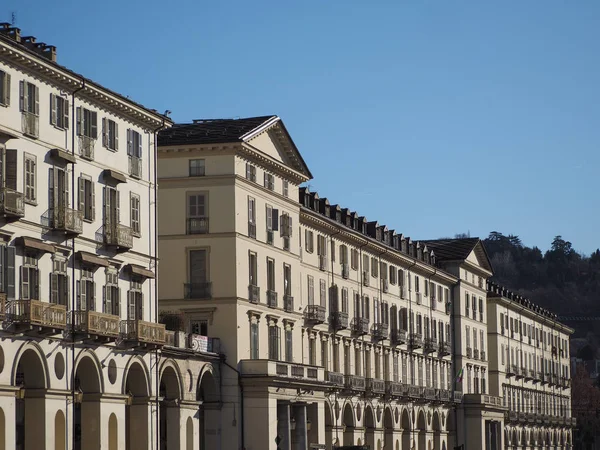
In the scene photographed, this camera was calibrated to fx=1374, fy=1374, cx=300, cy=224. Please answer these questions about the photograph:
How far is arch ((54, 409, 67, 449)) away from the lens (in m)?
55.5

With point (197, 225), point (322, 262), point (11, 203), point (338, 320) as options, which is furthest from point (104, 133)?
point (338, 320)

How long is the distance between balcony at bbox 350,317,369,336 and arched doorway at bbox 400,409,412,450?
41.2 feet

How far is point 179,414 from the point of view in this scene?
70000 millimetres

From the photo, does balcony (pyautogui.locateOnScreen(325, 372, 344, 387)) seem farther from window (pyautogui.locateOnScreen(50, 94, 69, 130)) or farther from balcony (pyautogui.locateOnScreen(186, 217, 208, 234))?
window (pyautogui.locateOnScreen(50, 94, 69, 130))

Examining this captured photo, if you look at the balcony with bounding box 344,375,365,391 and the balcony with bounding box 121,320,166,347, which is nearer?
the balcony with bounding box 121,320,166,347

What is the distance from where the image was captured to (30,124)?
54.6m

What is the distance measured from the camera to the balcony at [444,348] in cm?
12231

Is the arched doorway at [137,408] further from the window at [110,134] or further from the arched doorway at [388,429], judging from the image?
the arched doorway at [388,429]

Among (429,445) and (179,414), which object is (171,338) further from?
(429,445)

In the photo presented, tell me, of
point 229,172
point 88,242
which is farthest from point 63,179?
point 229,172

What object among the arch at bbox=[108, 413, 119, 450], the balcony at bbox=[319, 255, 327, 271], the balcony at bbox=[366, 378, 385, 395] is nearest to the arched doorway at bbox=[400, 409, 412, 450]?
the balcony at bbox=[366, 378, 385, 395]

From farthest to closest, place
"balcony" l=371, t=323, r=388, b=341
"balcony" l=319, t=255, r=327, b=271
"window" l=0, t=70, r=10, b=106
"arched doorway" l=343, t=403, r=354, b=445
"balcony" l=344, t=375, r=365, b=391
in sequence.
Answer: "balcony" l=371, t=323, r=388, b=341 < "arched doorway" l=343, t=403, r=354, b=445 < "balcony" l=344, t=375, r=365, b=391 < "balcony" l=319, t=255, r=327, b=271 < "window" l=0, t=70, r=10, b=106

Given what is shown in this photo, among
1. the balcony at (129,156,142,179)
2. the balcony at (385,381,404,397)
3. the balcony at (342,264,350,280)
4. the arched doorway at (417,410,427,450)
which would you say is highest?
the balcony at (129,156,142,179)

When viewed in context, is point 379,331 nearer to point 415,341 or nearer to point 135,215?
point 415,341
